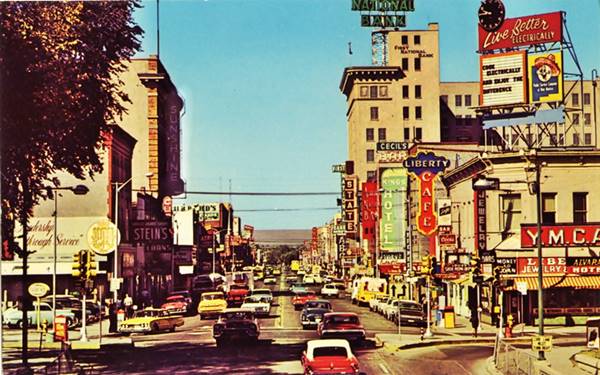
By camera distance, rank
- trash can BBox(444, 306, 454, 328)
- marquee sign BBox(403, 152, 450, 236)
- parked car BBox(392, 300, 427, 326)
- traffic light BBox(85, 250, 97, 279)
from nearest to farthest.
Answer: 1. traffic light BBox(85, 250, 97, 279)
2. trash can BBox(444, 306, 454, 328)
3. parked car BBox(392, 300, 427, 326)
4. marquee sign BBox(403, 152, 450, 236)

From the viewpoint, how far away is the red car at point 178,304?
69.3 metres

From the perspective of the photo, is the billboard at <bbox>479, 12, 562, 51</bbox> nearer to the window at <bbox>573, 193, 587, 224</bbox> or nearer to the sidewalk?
the window at <bbox>573, 193, 587, 224</bbox>

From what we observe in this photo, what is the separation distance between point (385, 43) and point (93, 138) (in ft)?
413

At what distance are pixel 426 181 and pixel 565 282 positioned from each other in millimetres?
21645

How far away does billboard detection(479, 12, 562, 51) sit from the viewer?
63.8 m

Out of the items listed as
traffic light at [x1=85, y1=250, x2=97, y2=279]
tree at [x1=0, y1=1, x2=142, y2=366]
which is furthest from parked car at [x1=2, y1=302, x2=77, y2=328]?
tree at [x1=0, y1=1, x2=142, y2=366]

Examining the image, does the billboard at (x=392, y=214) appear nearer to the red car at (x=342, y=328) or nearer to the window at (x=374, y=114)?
the window at (x=374, y=114)

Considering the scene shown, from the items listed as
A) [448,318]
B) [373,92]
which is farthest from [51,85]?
[373,92]

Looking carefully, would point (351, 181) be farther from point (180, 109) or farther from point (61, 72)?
point (61, 72)

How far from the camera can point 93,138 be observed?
3797 centimetres

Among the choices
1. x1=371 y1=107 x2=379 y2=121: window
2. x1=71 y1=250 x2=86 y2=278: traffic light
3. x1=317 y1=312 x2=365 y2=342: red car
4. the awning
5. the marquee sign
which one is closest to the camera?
x1=71 y1=250 x2=86 y2=278: traffic light

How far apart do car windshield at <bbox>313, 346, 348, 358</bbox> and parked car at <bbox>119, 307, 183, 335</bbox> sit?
24.1 metres

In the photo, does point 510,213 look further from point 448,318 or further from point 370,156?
point 370,156

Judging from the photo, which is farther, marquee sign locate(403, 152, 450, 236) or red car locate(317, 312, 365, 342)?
marquee sign locate(403, 152, 450, 236)
